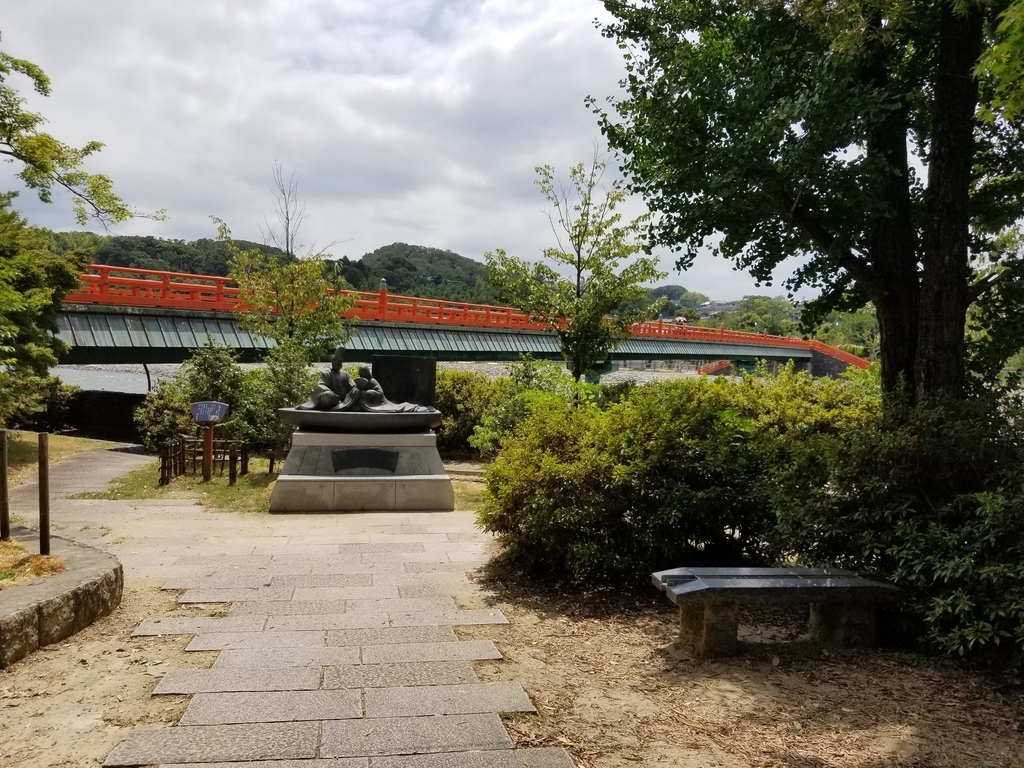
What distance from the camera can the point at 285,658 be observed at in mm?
4316

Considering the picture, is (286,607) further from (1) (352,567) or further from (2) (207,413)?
(2) (207,413)

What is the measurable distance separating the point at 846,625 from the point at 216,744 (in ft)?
12.2

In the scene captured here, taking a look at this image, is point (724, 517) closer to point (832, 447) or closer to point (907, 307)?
point (832, 447)

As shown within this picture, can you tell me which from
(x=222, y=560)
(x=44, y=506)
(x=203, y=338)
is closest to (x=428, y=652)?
(x=44, y=506)

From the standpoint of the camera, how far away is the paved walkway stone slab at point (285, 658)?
4.20 meters

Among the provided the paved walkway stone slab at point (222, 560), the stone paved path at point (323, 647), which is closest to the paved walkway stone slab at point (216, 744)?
the stone paved path at point (323, 647)

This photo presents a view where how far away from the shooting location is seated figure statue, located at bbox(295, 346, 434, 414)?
1091 centimetres

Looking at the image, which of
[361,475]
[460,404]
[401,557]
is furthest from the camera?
[460,404]

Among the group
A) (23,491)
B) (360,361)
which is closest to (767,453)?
(23,491)

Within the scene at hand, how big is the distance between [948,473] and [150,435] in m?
18.5

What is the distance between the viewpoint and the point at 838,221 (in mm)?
6609

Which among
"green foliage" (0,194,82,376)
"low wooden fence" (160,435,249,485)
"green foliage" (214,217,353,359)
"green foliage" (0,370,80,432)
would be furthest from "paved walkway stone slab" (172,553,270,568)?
"green foliage" (214,217,353,359)

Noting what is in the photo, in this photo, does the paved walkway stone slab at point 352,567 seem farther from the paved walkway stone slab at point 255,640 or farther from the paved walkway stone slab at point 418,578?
the paved walkway stone slab at point 255,640

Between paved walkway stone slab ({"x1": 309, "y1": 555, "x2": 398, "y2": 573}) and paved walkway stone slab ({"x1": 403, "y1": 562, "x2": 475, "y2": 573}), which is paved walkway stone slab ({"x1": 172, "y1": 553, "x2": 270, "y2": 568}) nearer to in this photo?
paved walkway stone slab ({"x1": 309, "y1": 555, "x2": 398, "y2": 573})
